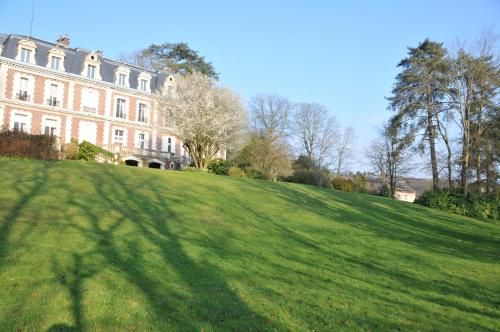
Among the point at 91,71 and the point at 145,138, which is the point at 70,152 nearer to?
the point at 91,71

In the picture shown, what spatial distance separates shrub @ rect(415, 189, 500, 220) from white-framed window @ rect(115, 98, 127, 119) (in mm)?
29333

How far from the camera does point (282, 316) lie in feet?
18.3

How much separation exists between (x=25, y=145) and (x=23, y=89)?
19163 millimetres

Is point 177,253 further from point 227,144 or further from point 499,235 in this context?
point 227,144

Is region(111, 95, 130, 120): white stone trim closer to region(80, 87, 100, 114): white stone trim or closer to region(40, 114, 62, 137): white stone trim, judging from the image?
region(80, 87, 100, 114): white stone trim

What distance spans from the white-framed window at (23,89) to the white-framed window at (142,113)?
406 inches

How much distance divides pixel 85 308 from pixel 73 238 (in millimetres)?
3276

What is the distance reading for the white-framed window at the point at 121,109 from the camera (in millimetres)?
39094

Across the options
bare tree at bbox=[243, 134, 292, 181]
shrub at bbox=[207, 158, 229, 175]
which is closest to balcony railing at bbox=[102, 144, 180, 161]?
shrub at bbox=[207, 158, 229, 175]

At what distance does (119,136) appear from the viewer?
39.0 m

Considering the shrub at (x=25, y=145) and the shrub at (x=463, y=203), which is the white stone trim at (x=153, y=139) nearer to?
the shrub at (x=25, y=145)

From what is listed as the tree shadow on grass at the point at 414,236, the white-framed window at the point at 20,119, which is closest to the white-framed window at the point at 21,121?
the white-framed window at the point at 20,119

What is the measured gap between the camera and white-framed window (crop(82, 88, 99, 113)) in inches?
1451

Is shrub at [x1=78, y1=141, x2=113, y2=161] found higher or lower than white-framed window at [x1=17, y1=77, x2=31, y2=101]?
lower
